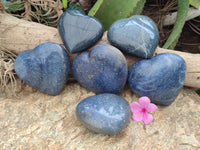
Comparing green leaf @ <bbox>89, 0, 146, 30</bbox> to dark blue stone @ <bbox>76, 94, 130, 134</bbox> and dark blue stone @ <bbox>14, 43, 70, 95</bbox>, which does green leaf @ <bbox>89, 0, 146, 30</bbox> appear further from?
dark blue stone @ <bbox>76, 94, 130, 134</bbox>

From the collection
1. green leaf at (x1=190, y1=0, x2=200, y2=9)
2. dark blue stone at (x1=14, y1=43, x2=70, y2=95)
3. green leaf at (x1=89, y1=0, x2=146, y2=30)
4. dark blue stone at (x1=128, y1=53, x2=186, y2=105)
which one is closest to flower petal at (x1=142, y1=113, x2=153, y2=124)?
dark blue stone at (x1=128, y1=53, x2=186, y2=105)

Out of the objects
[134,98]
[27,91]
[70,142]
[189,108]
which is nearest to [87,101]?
[70,142]

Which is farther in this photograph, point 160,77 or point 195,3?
point 195,3

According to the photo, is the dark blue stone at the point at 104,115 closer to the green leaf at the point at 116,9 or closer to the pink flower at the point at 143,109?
the pink flower at the point at 143,109

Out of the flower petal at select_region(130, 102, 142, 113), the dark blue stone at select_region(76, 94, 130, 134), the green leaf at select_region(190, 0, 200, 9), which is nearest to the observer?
the dark blue stone at select_region(76, 94, 130, 134)

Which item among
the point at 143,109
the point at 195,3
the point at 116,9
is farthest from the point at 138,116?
the point at 195,3

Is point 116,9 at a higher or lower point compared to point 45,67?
higher

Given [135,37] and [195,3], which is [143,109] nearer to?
[135,37]
